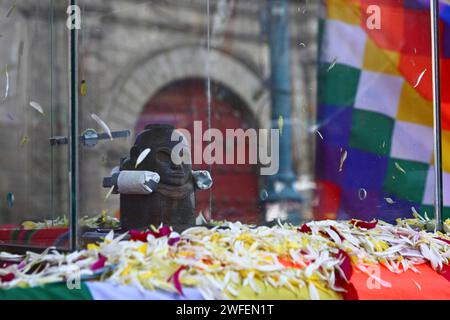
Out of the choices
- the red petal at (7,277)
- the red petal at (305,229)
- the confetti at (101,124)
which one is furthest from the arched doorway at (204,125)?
the red petal at (7,277)

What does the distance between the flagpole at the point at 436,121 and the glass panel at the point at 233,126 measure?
0.27ft

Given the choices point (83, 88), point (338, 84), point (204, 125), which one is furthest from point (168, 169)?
point (338, 84)

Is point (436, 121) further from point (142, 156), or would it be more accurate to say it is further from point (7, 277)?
point (7, 277)

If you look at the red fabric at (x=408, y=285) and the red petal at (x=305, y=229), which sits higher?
the red petal at (x=305, y=229)

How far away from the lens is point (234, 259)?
1.81 metres

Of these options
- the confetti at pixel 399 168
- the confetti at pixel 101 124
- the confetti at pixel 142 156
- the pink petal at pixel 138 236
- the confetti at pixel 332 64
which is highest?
the confetti at pixel 332 64

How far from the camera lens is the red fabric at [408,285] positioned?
6.27 feet

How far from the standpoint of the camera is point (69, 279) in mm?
1660

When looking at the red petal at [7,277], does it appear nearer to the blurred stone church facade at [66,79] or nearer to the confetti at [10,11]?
the blurred stone church facade at [66,79]

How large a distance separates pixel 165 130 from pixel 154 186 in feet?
0.69

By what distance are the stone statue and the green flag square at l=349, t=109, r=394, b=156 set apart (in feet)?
2.98

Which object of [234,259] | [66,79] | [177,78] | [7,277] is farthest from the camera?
[177,78]

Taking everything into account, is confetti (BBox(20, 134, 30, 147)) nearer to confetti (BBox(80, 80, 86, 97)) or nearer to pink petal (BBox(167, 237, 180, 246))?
confetti (BBox(80, 80, 86, 97))
